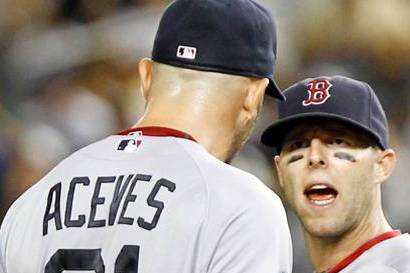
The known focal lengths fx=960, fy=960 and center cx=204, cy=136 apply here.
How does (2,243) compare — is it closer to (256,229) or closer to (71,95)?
(256,229)

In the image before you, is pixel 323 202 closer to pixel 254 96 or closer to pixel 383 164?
pixel 383 164

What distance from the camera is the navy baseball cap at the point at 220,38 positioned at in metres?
1.84

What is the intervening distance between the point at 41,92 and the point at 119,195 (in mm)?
2886

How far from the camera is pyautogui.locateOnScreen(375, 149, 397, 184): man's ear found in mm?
2539

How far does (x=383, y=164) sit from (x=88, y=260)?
1.07 metres

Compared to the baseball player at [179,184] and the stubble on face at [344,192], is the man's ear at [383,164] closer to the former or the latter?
the stubble on face at [344,192]

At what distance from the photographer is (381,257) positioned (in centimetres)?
234

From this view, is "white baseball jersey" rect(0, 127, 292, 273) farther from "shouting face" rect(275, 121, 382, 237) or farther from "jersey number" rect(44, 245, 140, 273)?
"shouting face" rect(275, 121, 382, 237)

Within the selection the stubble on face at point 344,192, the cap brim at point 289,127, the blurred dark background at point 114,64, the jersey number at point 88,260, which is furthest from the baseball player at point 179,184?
the blurred dark background at point 114,64

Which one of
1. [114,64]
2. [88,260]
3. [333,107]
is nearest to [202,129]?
[88,260]

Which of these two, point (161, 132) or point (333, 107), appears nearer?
point (161, 132)

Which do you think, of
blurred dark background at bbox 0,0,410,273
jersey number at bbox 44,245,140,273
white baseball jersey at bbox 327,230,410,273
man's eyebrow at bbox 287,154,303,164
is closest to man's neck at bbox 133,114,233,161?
jersey number at bbox 44,245,140,273

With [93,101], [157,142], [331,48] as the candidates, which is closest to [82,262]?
[157,142]

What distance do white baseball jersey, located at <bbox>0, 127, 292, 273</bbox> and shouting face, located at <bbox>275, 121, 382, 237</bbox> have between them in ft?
2.65
